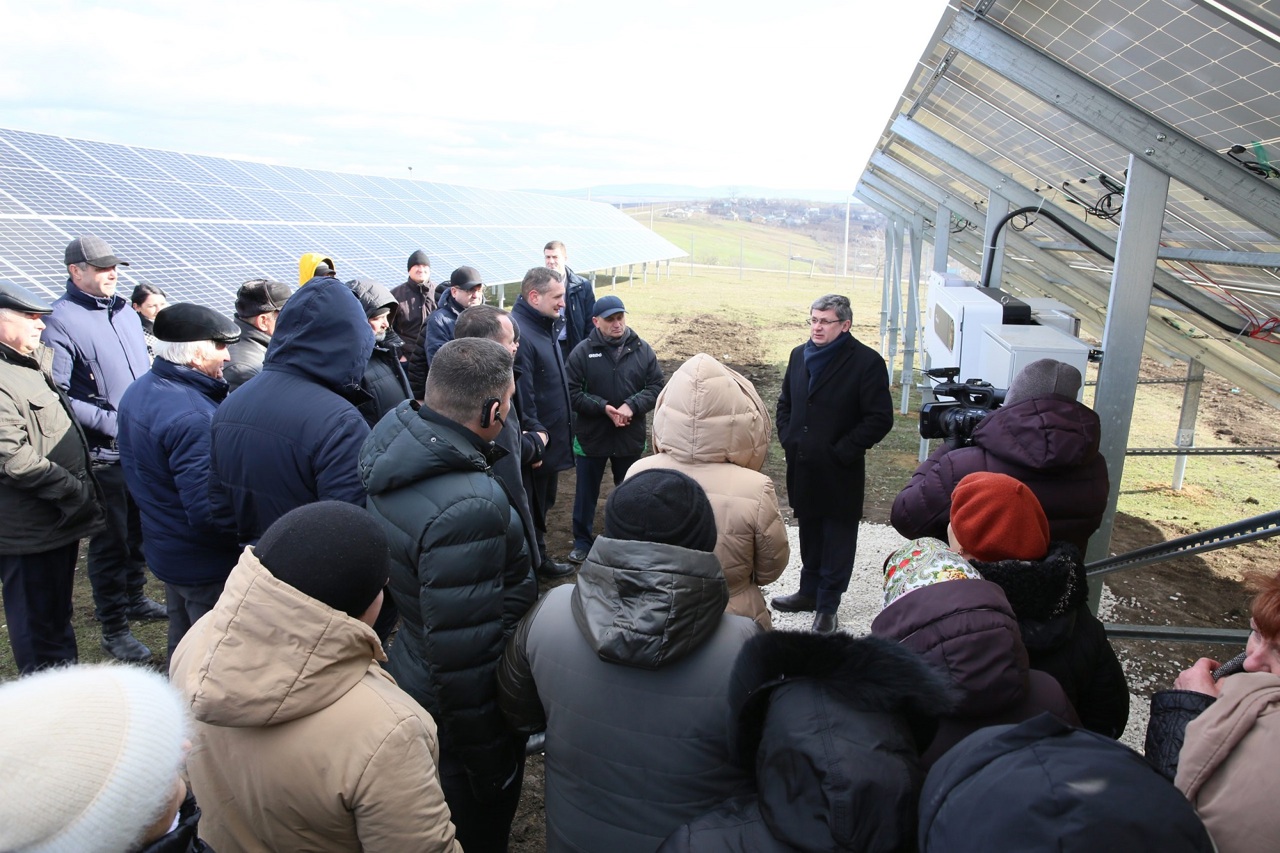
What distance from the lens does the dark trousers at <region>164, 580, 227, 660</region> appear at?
124 inches

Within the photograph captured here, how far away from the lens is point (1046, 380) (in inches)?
121

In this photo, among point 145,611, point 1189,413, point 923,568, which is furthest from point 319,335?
point 1189,413

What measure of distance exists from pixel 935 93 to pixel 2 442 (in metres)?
6.18

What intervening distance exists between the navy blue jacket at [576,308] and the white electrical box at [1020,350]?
3184 mm

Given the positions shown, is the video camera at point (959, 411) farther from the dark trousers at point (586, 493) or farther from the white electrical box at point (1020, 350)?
the dark trousers at point (586, 493)

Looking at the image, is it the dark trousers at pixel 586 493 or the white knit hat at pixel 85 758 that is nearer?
the white knit hat at pixel 85 758

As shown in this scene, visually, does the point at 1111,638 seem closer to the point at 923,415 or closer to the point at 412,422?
the point at 923,415

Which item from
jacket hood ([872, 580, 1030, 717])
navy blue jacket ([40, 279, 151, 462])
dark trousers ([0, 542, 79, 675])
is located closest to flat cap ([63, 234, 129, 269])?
navy blue jacket ([40, 279, 151, 462])

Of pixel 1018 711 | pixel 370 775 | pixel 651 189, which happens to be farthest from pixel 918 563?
pixel 651 189

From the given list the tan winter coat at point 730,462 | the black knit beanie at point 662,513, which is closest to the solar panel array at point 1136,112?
the tan winter coat at point 730,462

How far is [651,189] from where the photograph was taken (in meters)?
174

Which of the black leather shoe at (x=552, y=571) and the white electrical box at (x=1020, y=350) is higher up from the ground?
the white electrical box at (x=1020, y=350)

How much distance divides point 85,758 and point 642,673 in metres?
0.94

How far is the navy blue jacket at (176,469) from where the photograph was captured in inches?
116
